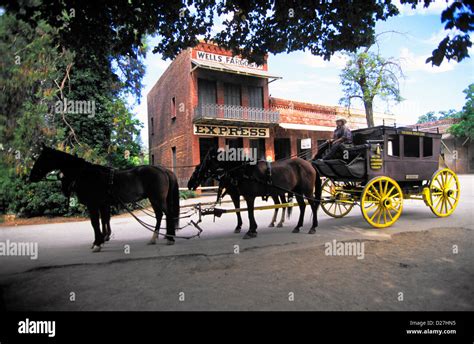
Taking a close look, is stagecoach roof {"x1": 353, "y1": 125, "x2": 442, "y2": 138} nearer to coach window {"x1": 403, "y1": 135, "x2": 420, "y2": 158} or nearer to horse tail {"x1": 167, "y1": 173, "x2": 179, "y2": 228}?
coach window {"x1": 403, "y1": 135, "x2": 420, "y2": 158}

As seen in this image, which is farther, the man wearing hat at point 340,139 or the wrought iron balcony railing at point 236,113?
the wrought iron balcony railing at point 236,113

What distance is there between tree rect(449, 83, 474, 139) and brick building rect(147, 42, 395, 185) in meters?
14.0

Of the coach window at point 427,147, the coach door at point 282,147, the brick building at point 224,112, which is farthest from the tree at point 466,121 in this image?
the coach window at point 427,147

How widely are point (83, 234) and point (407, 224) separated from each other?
7759mm

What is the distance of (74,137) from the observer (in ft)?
31.8

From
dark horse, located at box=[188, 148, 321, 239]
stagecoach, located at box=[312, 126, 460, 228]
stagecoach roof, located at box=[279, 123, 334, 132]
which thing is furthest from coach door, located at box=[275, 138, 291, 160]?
dark horse, located at box=[188, 148, 321, 239]

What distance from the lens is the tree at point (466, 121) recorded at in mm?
26281

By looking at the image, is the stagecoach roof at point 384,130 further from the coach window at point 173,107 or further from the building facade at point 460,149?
the building facade at point 460,149

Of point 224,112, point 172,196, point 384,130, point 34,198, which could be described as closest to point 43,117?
point 34,198

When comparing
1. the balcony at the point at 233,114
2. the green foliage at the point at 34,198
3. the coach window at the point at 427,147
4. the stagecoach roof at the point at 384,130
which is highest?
the balcony at the point at 233,114

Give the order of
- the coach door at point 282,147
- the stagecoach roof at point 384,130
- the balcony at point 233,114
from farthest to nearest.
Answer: the coach door at point 282,147, the balcony at point 233,114, the stagecoach roof at point 384,130

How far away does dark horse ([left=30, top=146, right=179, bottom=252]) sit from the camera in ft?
14.9

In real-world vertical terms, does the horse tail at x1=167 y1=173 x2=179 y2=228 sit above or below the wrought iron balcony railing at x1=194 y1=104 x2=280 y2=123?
below

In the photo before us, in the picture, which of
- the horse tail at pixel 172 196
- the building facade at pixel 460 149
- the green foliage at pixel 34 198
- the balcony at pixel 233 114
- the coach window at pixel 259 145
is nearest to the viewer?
the horse tail at pixel 172 196
